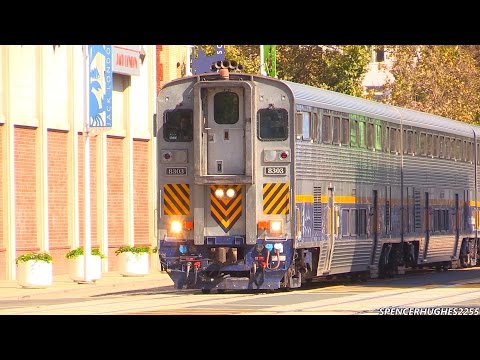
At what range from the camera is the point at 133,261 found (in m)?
39.1

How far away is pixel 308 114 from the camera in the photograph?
29016 millimetres

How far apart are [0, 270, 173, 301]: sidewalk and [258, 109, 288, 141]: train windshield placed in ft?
20.0

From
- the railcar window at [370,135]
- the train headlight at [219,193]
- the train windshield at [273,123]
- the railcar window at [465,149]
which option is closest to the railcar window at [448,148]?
the railcar window at [465,149]

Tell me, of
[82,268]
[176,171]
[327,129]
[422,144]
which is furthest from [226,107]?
[422,144]

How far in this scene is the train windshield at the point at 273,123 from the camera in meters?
27.9

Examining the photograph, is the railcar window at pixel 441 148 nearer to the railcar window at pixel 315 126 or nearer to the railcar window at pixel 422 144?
the railcar window at pixel 422 144

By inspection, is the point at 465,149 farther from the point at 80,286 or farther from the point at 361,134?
the point at 80,286

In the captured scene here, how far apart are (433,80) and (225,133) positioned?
31443 millimetres

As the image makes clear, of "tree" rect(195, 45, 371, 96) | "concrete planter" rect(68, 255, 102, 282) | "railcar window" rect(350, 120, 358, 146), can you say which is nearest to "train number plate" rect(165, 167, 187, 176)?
"railcar window" rect(350, 120, 358, 146)

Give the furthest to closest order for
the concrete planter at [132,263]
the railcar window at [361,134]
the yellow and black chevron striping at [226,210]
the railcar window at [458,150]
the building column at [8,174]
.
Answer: the railcar window at [458,150] < the concrete planter at [132,263] < the building column at [8,174] < the railcar window at [361,134] < the yellow and black chevron striping at [226,210]

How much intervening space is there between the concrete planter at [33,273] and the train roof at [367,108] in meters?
7.95
